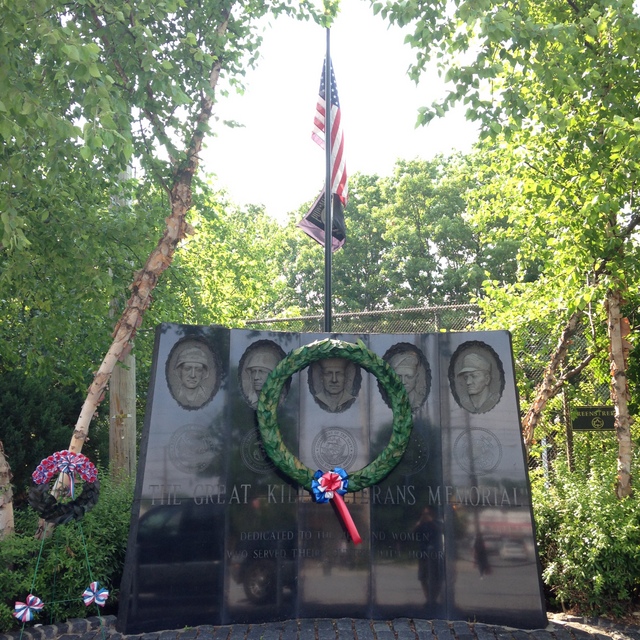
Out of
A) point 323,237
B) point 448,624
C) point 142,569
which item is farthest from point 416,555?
point 323,237

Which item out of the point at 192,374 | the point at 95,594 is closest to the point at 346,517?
the point at 192,374

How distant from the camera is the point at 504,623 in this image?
648 centimetres

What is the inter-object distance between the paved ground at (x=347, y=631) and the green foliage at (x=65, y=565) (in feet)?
0.65

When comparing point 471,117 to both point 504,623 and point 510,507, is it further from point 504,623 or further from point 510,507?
point 504,623

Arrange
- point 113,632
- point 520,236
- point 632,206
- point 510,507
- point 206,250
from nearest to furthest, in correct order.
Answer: point 113,632 < point 510,507 < point 632,206 < point 520,236 < point 206,250

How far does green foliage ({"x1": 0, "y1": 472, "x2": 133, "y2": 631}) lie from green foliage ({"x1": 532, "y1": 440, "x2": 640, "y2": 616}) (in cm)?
429

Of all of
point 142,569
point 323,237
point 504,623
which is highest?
point 323,237


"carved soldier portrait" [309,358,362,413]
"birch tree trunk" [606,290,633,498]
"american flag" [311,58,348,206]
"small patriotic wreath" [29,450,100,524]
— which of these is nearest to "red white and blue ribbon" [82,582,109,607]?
"small patriotic wreath" [29,450,100,524]

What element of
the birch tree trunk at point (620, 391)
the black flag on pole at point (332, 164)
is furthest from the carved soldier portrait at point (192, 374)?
the birch tree trunk at point (620, 391)

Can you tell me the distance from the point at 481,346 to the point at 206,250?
928 centimetres

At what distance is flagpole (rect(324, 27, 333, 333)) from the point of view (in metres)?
7.69

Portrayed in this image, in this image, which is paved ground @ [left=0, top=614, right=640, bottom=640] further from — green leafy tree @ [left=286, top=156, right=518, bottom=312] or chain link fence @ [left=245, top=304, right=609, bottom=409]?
green leafy tree @ [left=286, top=156, right=518, bottom=312]

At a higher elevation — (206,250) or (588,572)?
(206,250)

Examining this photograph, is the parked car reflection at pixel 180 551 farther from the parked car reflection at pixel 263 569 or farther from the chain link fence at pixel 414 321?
the chain link fence at pixel 414 321
